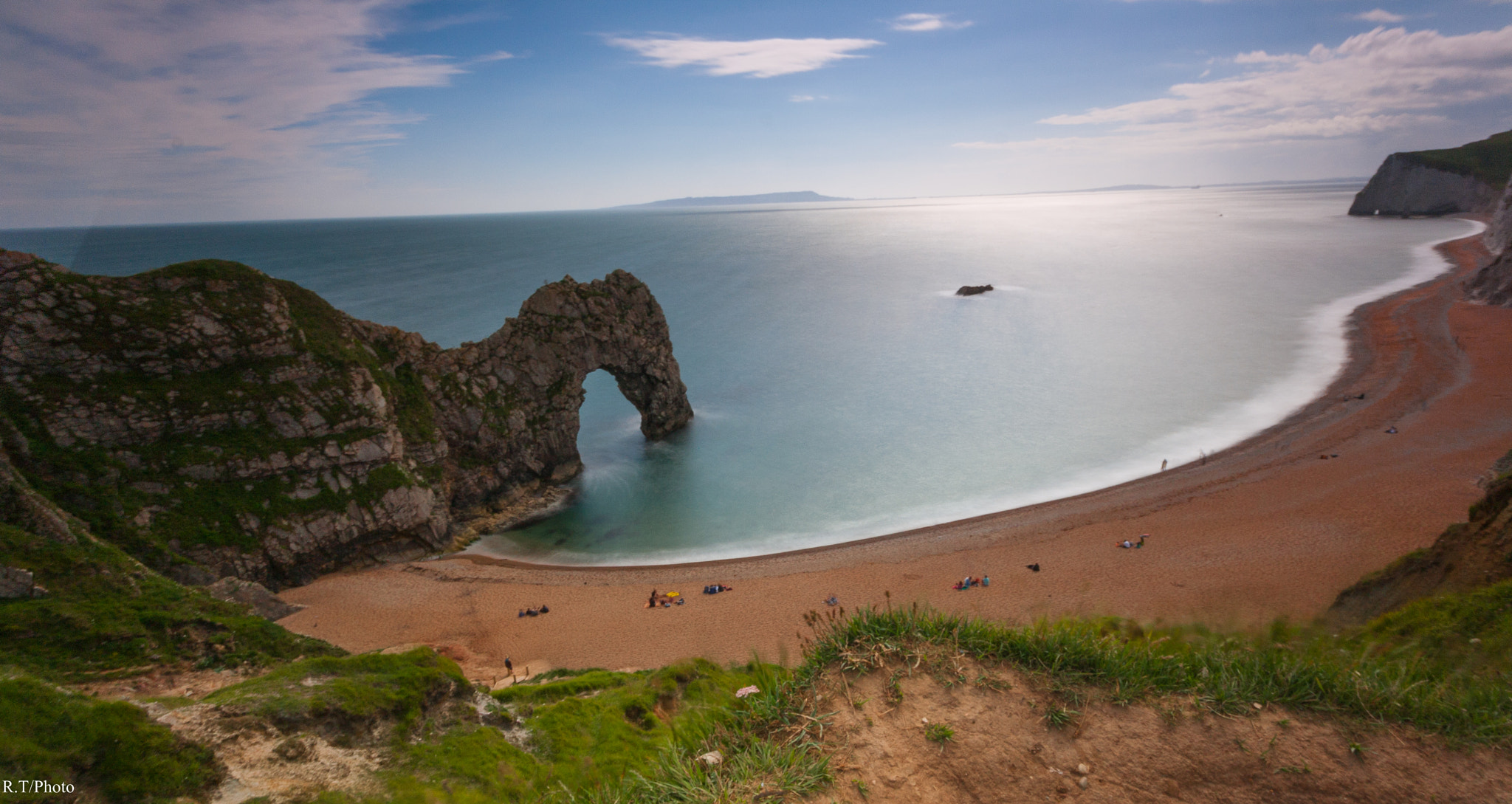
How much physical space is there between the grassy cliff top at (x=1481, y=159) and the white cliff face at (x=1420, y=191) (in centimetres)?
99

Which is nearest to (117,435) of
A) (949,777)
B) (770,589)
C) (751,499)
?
(770,589)

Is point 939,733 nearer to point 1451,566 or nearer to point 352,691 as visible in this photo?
point 352,691

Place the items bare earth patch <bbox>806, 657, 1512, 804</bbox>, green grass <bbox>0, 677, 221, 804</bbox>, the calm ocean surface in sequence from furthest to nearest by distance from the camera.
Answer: the calm ocean surface → green grass <bbox>0, 677, 221, 804</bbox> → bare earth patch <bbox>806, 657, 1512, 804</bbox>

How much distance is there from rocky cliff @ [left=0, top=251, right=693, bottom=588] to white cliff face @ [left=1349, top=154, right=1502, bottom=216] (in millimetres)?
161954

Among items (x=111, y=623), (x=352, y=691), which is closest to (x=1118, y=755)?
(x=352, y=691)

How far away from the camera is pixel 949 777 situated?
18.4 feet

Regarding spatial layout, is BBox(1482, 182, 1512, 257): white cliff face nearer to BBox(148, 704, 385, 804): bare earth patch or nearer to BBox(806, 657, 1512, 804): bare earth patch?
BBox(806, 657, 1512, 804): bare earth patch

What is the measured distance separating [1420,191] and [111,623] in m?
184

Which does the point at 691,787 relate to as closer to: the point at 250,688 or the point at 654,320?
the point at 250,688

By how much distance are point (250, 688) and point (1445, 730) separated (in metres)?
13.7

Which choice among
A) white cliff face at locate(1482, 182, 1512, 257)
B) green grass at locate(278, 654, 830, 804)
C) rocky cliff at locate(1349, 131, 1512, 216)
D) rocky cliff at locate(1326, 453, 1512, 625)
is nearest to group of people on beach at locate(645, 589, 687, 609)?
green grass at locate(278, 654, 830, 804)

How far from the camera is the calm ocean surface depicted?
3122cm

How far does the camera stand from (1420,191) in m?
122

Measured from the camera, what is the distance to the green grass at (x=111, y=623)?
11.1 m
